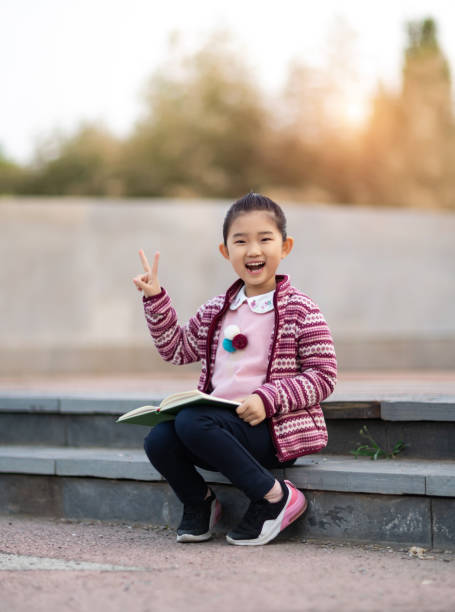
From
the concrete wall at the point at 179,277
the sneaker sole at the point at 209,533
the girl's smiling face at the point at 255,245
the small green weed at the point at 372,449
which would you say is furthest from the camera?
the concrete wall at the point at 179,277

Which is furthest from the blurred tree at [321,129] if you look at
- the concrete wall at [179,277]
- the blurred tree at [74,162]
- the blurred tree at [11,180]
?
the concrete wall at [179,277]

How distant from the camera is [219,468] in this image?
2.38 meters

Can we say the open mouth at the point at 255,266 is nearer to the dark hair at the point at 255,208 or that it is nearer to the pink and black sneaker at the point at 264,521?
the dark hair at the point at 255,208

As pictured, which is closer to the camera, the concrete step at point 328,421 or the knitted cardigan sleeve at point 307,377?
the knitted cardigan sleeve at point 307,377

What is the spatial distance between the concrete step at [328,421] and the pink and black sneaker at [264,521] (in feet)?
1.59

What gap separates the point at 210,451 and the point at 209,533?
342 mm

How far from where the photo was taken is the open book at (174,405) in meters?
2.35

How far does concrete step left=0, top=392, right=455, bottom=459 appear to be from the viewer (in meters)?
2.69

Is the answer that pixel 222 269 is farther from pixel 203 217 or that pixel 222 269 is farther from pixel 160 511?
pixel 160 511

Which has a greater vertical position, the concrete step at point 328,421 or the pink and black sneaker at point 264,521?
the concrete step at point 328,421

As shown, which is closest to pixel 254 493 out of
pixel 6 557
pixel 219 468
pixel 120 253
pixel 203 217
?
pixel 219 468

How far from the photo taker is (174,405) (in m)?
2.38

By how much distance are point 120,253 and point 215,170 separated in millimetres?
11459

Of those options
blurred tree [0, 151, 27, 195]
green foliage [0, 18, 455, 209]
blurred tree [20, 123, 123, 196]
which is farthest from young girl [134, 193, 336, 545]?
blurred tree [0, 151, 27, 195]
